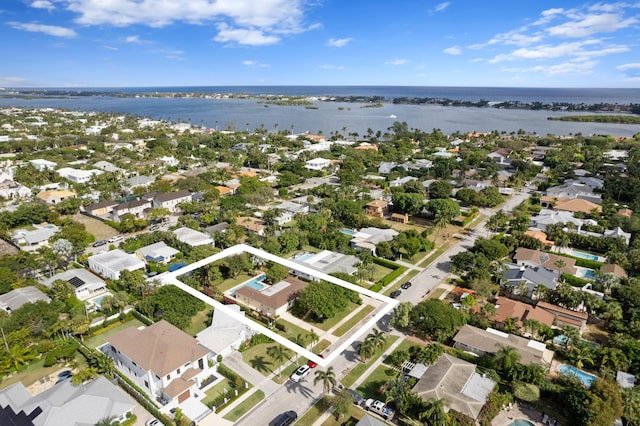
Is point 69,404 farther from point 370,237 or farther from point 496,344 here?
point 370,237

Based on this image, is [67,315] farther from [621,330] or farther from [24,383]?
[621,330]

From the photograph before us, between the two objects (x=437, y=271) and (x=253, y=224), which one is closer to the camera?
(x=437, y=271)

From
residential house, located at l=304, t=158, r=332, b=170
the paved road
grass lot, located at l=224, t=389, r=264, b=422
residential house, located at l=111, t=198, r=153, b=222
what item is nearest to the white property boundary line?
grass lot, located at l=224, t=389, r=264, b=422

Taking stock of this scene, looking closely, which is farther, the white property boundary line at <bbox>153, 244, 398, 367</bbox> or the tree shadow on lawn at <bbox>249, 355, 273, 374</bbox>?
the tree shadow on lawn at <bbox>249, 355, 273, 374</bbox>

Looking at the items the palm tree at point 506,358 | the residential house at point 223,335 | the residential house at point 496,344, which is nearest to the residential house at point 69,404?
the residential house at point 223,335

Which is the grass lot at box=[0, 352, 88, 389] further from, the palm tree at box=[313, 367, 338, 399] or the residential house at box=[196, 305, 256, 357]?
the palm tree at box=[313, 367, 338, 399]

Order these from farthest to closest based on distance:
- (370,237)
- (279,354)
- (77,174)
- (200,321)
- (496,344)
A: (77,174)
(370,237)
(200,321)
(496,344)
(279,354)

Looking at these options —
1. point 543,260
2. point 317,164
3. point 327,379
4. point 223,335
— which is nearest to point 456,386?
point 327,379
